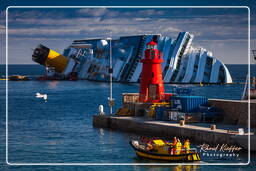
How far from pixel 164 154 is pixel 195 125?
7.26 m

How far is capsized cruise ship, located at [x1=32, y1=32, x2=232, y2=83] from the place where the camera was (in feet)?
297

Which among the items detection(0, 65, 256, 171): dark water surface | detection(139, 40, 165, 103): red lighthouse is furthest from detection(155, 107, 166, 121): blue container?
detection(139, 40, 165, 103): red lighthouse

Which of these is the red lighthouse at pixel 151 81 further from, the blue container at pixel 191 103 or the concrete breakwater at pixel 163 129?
the blue container at pixel 191 103

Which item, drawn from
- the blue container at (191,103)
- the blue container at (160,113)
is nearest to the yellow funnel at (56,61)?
the blue container at (160,113)

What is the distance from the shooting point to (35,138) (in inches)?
1366

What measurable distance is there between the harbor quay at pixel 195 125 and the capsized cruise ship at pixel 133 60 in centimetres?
5241

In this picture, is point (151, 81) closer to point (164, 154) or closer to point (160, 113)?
point (160, 113)

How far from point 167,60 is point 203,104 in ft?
193

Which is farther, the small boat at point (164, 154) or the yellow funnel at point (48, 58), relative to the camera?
the yellow funnel at point (48, 58)

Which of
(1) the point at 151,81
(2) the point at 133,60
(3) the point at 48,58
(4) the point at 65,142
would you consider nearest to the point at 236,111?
(1) the point at 151,81

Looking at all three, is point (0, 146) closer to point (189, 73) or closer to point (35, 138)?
point (35, 138)

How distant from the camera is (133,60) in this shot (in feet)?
321

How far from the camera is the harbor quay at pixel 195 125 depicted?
28416 millimetres

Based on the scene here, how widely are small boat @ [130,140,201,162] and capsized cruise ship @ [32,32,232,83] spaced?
207 ft
